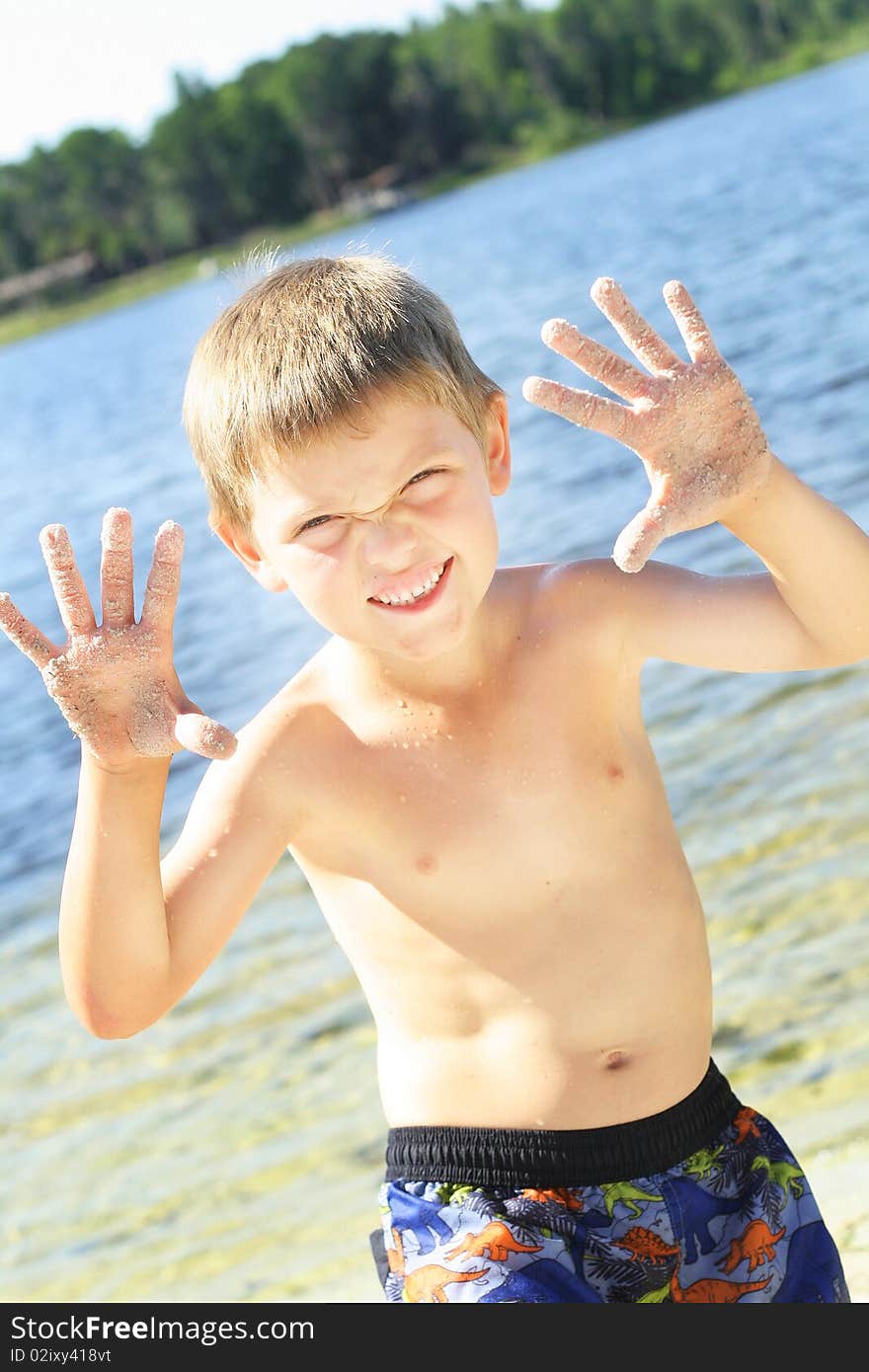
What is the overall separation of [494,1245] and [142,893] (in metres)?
0.63

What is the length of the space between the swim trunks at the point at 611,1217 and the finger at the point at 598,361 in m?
0.96

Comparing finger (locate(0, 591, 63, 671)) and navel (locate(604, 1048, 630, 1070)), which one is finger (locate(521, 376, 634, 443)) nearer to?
finger (locate(0, 591, 63, 671))

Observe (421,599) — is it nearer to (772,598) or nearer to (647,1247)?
(772,598)

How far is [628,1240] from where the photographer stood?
2.07 m

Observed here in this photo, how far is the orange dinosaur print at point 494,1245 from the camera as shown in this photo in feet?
6.69

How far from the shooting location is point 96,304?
232 feet

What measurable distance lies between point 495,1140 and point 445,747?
529 mm

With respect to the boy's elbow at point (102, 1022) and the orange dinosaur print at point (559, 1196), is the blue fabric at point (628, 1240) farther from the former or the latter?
the boy's elbow at point (102, 1022)

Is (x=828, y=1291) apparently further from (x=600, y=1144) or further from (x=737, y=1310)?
(x=600, y=1144)

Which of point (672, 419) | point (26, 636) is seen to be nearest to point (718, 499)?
point (672, 419)

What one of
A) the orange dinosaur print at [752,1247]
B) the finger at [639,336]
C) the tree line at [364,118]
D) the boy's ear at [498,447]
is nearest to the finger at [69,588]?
the boy's ear at [498,447]

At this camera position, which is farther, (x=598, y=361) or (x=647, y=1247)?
(x=647, y=1247)

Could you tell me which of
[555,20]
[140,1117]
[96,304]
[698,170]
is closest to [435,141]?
[555,20]

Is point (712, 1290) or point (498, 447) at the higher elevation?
point (498, 447)
